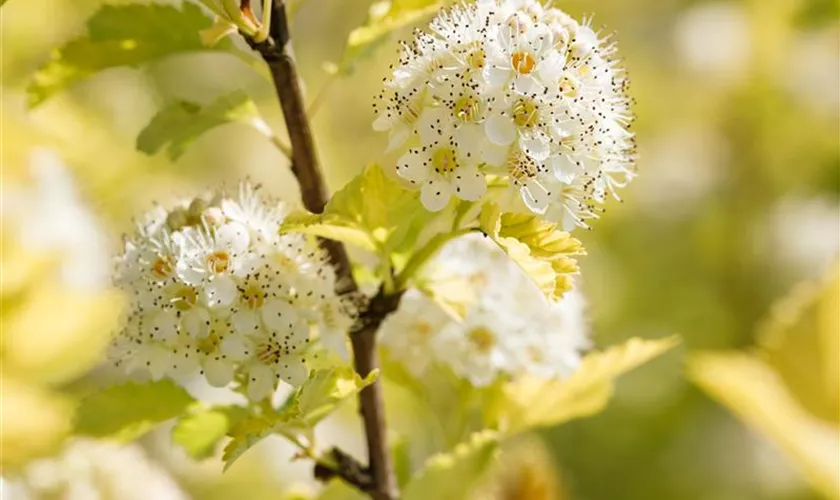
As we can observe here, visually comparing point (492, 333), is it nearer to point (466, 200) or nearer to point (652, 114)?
point (466, 200)

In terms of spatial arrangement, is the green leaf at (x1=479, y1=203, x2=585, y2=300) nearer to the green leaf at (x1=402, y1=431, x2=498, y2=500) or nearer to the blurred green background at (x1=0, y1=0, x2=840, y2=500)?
the green leaf at (x1=402, y1=431, x2=498, y2=500)

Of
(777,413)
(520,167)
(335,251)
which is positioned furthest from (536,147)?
(777,413)

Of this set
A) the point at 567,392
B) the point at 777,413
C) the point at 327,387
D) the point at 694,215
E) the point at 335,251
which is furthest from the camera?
the point at 694,215

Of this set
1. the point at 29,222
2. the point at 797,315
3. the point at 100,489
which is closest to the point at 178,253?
the point at 100,489

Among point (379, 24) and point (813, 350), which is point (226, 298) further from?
point (813, 350)

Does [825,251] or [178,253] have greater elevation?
[178,253]

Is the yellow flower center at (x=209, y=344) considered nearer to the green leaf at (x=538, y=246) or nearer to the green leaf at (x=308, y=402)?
the green leaf at (x=308, y=402)

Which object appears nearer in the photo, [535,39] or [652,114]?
[535,39]

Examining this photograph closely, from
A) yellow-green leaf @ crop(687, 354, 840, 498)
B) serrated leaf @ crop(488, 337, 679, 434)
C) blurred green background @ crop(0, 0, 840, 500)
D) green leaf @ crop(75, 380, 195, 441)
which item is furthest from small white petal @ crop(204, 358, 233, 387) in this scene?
blurred green background @ crop(0, 0, 840, 500)

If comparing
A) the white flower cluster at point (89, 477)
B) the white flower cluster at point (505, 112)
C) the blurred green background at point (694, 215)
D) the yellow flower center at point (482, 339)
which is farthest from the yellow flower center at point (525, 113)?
the blurred green background at point (694, 215)
